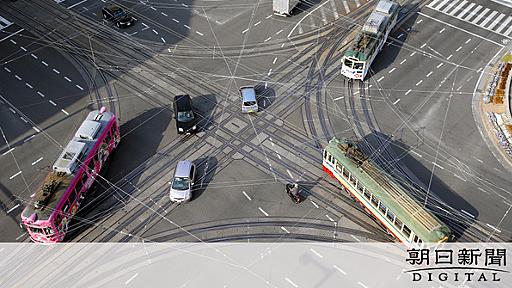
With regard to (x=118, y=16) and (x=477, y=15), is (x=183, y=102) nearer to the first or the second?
(x=118, y=16)

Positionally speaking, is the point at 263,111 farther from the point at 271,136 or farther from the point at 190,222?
the point at 190,222

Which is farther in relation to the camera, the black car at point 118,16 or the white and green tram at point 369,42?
the black car at point 118,16

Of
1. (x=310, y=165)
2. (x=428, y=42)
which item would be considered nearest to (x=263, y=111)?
(x=310, y=165)

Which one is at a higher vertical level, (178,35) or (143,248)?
(178,35)

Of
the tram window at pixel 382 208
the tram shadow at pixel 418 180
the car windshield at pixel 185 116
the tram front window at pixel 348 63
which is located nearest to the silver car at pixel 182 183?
the car windshield at pixel 185 116

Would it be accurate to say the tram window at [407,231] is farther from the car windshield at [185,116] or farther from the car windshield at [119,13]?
the car windshield at [119,13]

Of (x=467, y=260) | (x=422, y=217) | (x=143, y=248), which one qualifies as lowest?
(x=143, y=248)
